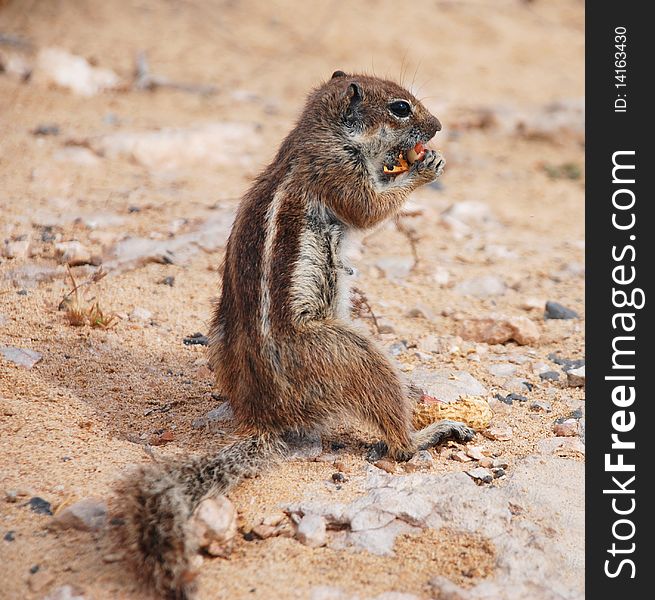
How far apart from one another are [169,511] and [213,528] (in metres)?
0.22

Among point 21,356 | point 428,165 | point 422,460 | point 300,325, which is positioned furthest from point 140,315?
point 422,460

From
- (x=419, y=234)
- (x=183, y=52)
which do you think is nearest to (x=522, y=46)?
(x=183, y=52)

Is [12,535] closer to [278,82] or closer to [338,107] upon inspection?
[338,107]

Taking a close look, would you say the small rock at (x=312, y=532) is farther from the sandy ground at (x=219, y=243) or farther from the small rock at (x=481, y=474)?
the small rock at (x=481, y=474)

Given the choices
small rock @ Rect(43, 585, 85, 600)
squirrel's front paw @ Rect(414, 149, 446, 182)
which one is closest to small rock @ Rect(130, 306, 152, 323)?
squirrel's front paw @ Rect(414, 149, 446, 182)

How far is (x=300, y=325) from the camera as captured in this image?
3746mm

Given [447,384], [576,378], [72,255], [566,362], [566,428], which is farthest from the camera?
[72,255]

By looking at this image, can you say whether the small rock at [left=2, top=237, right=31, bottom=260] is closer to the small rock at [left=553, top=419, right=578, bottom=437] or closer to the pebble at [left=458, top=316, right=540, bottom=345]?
the pebble at [left=458, top=316, right=540, bottom=345]

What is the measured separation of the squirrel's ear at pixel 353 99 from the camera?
437cm

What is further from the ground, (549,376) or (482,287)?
(482,287)

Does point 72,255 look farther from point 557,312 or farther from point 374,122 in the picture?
point 557,312

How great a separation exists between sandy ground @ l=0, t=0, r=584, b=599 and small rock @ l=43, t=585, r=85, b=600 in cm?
4

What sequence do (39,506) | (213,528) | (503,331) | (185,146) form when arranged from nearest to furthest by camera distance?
(213,528) < (39,506) < (503,331) < (185,146)

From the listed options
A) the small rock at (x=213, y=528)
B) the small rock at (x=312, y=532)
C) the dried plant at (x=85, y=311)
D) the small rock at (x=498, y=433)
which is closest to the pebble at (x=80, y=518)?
the small rock at (x=213, y=528)
